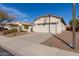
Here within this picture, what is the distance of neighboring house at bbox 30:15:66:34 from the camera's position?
1555 centimetres

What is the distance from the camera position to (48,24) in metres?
16.0

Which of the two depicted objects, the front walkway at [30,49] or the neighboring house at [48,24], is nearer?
the front walkway at [30,49]

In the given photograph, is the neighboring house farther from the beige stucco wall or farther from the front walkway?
the front walkway

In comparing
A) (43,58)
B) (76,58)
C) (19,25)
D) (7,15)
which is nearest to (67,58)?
(76,58)

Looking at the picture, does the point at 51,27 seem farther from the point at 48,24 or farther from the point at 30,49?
the point at 30,49

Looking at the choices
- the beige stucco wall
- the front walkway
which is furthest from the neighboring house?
the front walkway

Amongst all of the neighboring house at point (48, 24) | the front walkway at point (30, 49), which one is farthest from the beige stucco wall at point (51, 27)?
the front walkway at point (30, 49)

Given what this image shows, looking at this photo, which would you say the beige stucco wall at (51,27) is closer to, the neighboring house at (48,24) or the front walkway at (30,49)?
the neighboring house at (48,24)

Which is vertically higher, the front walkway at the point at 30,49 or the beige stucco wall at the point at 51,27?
the beige stucco wall at the point at 51,27

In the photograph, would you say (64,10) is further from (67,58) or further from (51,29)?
(67,58)

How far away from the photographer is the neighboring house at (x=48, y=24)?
1555 centimetres

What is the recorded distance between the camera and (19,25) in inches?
579

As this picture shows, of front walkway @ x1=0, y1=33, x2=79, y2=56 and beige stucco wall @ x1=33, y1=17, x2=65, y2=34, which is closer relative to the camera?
front walkway @ x1=0, y1=33, x2=79, y2=56

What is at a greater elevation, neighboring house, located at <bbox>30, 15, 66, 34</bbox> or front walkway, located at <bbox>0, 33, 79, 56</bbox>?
neighboring house, located at <bbox>30, 15, 66, 34</bbox>
